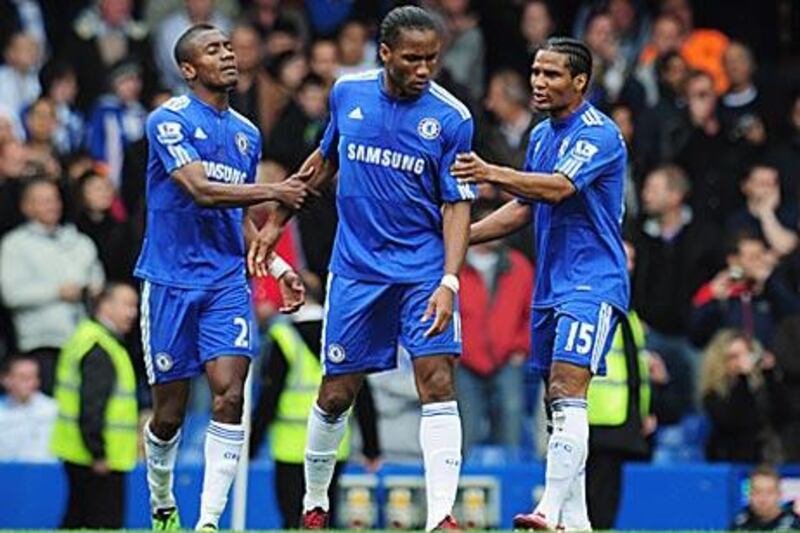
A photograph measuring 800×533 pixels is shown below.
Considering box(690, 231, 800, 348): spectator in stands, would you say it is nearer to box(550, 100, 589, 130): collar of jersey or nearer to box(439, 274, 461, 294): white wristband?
box(550, 100, 589, 130): collar of jersey

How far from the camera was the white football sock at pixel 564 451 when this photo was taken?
1485cm

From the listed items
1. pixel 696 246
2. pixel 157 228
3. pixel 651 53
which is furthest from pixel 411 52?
pixel 651 53

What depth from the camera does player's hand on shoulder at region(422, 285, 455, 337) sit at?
48.1ft

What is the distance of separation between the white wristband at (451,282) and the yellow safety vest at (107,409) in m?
4.86

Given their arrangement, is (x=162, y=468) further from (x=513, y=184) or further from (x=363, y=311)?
(x=513, y=184)

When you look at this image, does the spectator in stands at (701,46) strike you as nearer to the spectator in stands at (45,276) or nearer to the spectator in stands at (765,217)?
the spectator in stands at (765,217)

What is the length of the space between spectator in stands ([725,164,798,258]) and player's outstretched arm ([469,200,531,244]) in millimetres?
6391

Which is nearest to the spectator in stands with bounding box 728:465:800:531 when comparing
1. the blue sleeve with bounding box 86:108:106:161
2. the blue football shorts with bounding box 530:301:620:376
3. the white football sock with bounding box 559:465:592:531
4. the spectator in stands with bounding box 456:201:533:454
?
the spectator in stands with bounding box 456:201:533:454

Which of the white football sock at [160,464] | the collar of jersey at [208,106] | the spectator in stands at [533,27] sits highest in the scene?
the spectator in stands at [533,27]

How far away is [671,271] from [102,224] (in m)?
4.46

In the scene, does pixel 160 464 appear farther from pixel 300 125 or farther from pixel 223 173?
pixel 300 125

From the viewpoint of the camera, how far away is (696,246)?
73.2 feet

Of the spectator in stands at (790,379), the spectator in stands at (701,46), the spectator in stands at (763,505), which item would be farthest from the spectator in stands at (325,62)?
the spectator in stands at (763,505)

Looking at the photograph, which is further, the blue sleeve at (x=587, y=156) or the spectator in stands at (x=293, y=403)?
the spectator in stands at (x=293, y=403)
